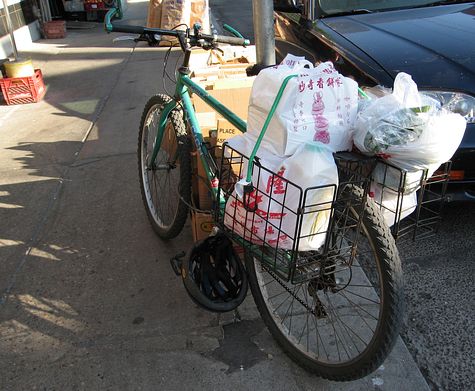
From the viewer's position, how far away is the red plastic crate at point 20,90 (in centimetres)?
660

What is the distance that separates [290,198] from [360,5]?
3063 millimetres

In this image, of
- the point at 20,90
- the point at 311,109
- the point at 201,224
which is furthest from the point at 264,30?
the point at 20,90

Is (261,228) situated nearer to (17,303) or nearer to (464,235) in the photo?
(17,303)

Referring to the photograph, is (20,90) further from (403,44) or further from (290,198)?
(290,198)

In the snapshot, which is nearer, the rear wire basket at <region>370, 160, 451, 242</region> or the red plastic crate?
the rear wire basket at <region>370, 160, 451, 242</region>

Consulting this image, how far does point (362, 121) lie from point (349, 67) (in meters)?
1.68

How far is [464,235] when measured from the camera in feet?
10.5

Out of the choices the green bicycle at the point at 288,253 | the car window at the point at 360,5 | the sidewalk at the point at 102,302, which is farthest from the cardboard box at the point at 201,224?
the car window at the point at 360,5

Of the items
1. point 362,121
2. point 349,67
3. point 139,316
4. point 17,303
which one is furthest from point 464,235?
point 17,303

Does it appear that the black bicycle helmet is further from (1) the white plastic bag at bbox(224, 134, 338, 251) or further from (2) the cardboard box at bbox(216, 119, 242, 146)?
(2) the cardboard box at bbox(216, 119, 242, 146)

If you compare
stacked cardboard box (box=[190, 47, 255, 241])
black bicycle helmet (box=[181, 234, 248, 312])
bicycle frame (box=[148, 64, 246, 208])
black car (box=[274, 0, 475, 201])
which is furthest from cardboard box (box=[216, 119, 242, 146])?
black car (box=[274, 0, 475, 201])

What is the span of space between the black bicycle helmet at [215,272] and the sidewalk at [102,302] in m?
0.28

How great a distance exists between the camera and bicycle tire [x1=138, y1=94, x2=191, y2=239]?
286cm

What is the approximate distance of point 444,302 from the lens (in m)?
2.64
